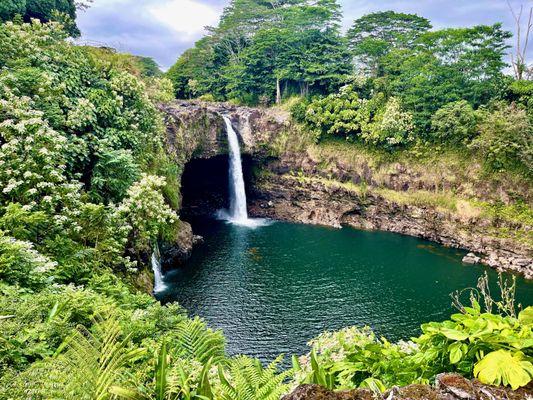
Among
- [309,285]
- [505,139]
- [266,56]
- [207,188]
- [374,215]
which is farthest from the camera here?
[266,56]

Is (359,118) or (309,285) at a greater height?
(359,118)

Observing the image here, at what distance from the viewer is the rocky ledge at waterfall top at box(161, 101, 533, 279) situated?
29266 millimetres

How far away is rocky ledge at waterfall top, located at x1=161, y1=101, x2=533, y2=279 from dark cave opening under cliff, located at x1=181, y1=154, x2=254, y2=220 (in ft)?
3.32

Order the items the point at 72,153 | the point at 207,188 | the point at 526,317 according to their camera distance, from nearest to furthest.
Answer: the point at 526,317 < the point at 72,153 < the point at 207,188

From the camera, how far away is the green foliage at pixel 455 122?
30.8 m

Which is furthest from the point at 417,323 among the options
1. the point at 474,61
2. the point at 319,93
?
the point at 319,93

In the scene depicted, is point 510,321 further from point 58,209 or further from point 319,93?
point 319,93

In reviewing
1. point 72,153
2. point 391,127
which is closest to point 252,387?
point 72,153

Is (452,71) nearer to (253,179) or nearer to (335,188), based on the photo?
(335,188)

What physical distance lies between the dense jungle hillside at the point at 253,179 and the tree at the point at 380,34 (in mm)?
177

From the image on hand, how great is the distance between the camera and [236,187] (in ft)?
124

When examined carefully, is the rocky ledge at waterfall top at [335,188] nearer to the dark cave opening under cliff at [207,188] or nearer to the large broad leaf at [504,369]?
the dark cave opening under cliff at [207,188]

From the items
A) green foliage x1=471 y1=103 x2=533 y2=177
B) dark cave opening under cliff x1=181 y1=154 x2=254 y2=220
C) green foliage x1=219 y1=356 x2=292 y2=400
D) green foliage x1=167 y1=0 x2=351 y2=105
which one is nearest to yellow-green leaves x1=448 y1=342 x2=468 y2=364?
green foliage x1=219 y1=356 x2=292 y2=400

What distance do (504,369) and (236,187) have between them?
3558 centimetres
